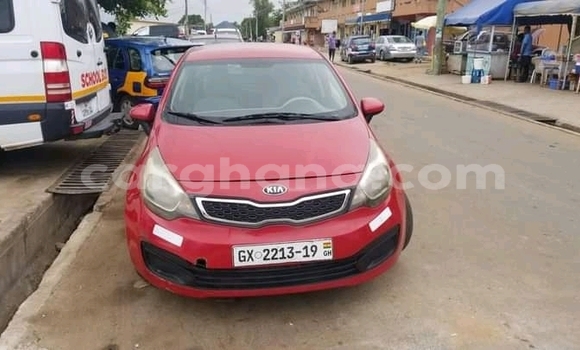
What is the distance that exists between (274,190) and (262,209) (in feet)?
0.44

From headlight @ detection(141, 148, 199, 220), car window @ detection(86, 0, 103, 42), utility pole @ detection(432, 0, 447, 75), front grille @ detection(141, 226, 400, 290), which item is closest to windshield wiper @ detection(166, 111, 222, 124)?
headlight @ detection(141, 148, 199, 220)

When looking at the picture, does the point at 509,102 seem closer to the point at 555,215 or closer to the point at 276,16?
the point at 555,215

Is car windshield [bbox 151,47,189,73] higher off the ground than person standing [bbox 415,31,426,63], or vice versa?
car windshield [bbox 151,47,189,73]

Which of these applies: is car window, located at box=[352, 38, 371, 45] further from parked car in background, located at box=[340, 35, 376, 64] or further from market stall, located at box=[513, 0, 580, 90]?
market stall, located at box=[513, 0, 580, 90]

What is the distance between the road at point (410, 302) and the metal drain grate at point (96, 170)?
53cm

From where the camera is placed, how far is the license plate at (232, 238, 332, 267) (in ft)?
9.82

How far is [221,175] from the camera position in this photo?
10.5 ft

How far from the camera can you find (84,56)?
20.0 ft

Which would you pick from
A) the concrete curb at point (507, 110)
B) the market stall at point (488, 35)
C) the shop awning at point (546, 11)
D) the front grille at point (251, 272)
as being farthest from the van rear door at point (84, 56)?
the market stall at point (488, 35)

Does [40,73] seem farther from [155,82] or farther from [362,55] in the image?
[362,55]

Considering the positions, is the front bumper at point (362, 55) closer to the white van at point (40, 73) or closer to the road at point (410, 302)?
the white van at point (40, 73)

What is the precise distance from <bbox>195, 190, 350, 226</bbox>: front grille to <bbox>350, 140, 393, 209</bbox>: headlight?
0.26m

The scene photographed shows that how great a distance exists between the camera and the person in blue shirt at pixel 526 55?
1756cm

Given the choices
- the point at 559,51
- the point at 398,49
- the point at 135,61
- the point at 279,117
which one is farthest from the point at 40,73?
the point at 398,49
